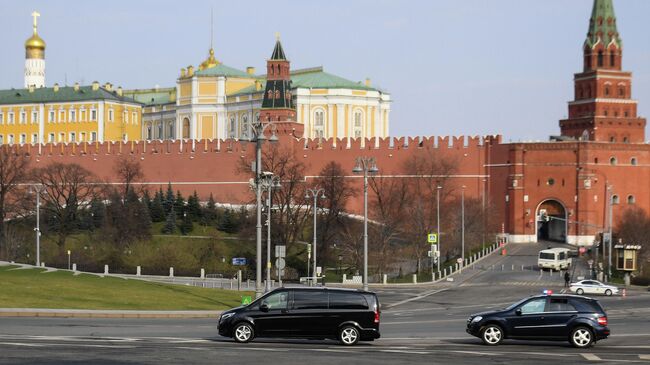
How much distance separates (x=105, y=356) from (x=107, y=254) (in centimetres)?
6340

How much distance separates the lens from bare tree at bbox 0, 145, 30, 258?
99000 millimetres

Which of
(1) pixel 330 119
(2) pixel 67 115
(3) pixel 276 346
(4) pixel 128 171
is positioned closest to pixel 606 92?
(1) pixel 330 119

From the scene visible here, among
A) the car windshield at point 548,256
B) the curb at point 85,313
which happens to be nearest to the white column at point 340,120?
the car windshield at point 548,256

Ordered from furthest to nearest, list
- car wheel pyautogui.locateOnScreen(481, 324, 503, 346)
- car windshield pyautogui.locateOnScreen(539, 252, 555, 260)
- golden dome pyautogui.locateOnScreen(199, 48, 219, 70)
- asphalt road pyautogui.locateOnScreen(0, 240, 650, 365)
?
golden dome pyautogui.locateOnScreen(199, 48, 219, 70)
car windshield pyautogui.locateOnScreen(539, 252, 555, 260)
car wheel pyautogui.locateOnScreen(481, 324, 503, 346)
asphalt road pyautogui.locateOnScreen(0, 240, 650, 365)

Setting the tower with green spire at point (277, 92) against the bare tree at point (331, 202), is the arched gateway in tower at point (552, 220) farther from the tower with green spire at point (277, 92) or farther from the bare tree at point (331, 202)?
the tower with green spire at point (277, 92)

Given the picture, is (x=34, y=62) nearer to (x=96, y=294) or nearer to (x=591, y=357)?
(x=96, y=294)

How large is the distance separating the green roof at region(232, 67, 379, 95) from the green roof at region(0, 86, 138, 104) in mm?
15883

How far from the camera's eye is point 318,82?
443 ft

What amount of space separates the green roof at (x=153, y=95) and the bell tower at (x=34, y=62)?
1106cm

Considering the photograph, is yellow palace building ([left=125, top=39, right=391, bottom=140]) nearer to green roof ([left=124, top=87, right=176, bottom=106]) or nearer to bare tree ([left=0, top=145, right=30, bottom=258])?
green roof ([left=124, top=87, right=176, bottom=106])

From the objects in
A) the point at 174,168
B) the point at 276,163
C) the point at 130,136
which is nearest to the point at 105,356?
the point at 276,163

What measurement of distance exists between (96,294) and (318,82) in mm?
94402

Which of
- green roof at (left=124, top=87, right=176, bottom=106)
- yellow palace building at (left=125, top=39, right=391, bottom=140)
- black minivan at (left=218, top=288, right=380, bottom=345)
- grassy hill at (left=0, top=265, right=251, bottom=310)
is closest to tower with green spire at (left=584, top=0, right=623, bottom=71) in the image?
yellow palace building at (left=125, top=39, right=391, bottom=140)

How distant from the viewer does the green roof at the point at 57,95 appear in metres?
141
